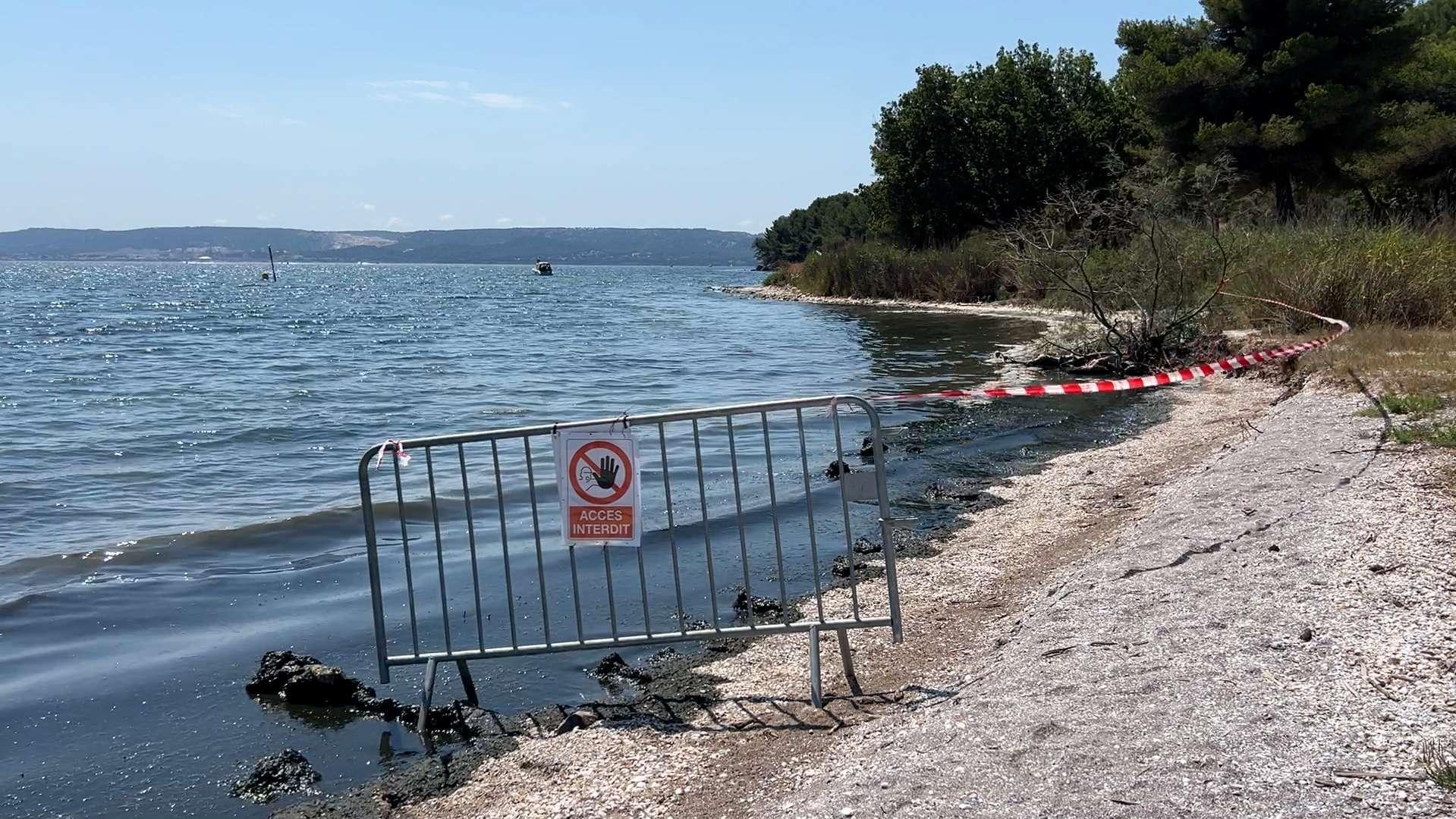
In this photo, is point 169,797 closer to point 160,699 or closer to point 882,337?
point 160,699

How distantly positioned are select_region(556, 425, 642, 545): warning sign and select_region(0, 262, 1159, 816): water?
1031mm

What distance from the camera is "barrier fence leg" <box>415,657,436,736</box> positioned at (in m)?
5.98

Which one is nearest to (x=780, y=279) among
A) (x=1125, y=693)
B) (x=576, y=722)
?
(x=576, y=722)

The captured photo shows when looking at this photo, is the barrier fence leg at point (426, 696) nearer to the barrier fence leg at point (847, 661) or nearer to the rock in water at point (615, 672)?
the rock in water at point (615, 672)

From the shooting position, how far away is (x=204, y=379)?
84.6ft

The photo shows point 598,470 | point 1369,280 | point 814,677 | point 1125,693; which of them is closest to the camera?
point 1125,693

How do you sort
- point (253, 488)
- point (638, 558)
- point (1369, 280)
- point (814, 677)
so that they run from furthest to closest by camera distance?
point (1369, 280), point (253, 488), point (638, 558), point (814, 677)

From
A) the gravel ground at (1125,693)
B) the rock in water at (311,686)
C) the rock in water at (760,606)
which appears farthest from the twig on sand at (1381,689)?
the rock in water at (311,686)

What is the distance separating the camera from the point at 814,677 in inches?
224

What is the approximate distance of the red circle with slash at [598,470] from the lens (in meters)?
6.11

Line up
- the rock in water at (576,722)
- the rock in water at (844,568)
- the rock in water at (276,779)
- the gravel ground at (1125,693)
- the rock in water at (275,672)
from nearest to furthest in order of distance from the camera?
the gravel ground at (1125,693)
the rock in water at (276,779)
the rock in water at (576,722)
the rock in water at (275,672)
the rock in water at (844,568)

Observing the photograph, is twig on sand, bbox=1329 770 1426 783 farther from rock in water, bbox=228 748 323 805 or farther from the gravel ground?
rock in water, bbox=228 748 323 805

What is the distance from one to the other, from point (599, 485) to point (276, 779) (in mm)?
2098

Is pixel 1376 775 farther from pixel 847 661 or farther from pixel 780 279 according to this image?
pixel 780 279
